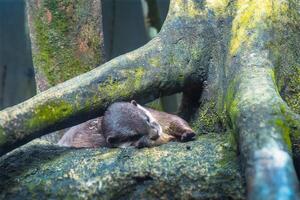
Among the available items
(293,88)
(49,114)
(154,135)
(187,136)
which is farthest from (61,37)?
(293,88)

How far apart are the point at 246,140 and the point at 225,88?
1.28 meters

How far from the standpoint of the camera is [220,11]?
5285 millimetres

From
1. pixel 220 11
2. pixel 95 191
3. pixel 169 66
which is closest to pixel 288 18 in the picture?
pixel 220 11

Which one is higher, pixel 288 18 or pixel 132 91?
pixel 288 18

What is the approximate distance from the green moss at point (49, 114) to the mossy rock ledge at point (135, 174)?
0.30m

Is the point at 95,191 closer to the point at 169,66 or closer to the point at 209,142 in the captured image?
the point at 209,142

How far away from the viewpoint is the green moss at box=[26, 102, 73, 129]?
4.43 meters

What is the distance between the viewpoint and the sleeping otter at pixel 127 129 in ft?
17.0

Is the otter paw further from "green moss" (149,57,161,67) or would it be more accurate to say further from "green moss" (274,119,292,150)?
"green moss" (274,119,292,150)

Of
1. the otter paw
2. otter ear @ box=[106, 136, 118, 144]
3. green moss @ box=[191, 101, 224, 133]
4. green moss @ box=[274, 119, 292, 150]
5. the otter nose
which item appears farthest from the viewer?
otter ear @ box=[106, 136, 118, 144]

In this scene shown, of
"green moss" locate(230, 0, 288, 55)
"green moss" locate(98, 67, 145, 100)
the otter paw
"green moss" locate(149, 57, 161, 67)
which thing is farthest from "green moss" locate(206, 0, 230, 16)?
the otter paw

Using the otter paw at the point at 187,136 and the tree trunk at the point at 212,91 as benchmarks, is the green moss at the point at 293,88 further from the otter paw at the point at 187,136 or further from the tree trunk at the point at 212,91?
the otter paw at the point at 187,136

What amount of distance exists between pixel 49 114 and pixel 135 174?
867mm

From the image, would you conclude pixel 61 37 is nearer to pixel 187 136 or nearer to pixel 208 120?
pixel 208 120
